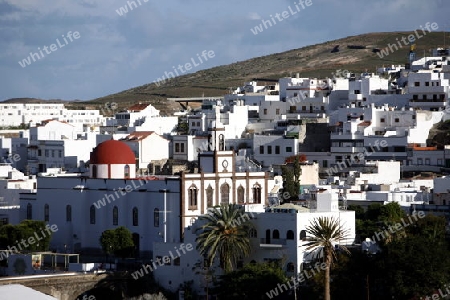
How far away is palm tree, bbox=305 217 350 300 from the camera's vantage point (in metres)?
65.7

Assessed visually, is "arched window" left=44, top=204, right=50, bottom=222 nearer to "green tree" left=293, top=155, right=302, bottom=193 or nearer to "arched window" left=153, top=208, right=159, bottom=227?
"arched window" left=153, top=208, right=159, bottom=227

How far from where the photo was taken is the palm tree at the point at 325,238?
216 feet

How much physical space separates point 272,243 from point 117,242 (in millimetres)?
10559

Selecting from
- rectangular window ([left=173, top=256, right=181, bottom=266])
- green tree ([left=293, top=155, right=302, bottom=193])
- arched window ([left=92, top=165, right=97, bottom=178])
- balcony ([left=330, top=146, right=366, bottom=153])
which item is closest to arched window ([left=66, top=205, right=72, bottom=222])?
arched window ([left=92, top=165, right=97, bottom=178])

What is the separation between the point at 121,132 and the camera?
11538 centimetres

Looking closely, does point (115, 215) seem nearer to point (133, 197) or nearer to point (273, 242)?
point (133, 197)

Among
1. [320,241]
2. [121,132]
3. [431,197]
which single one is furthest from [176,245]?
[121,132]

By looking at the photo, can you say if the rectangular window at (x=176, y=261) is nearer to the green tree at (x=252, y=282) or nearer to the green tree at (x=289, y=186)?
the green tree at (x=252, y=282)

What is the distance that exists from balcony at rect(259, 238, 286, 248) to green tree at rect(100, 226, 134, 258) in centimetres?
937

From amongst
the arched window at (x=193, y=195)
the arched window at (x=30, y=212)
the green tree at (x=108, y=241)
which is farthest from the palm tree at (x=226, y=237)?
the arched window at (x=30, y=212)

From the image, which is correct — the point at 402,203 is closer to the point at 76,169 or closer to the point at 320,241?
the point at 320,241

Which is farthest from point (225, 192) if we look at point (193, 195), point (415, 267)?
point (415, 267)

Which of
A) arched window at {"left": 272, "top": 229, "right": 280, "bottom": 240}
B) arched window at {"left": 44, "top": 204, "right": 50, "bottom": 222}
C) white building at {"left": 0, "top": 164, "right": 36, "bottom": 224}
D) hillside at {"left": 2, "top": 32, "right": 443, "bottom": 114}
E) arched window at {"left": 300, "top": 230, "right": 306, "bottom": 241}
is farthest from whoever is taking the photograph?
hillside at {"left": 2, "top": 32, "right": 443, "bottom": 114}

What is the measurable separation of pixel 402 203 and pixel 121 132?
3904 centimetres
